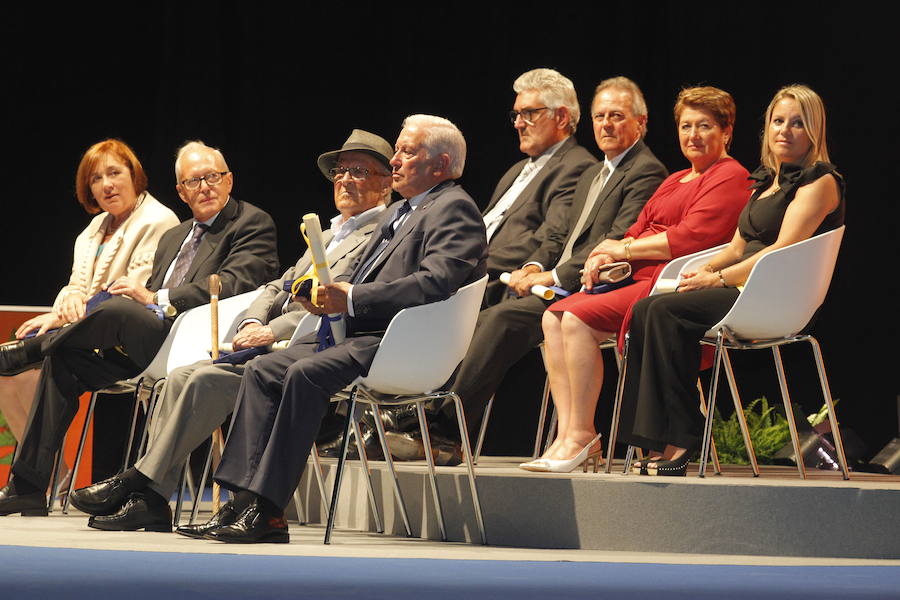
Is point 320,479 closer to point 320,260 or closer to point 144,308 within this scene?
point 144,308

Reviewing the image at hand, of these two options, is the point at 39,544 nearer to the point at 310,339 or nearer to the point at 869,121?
the point at 310,339

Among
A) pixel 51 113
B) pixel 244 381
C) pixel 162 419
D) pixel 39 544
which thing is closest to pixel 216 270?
pixel 162 419

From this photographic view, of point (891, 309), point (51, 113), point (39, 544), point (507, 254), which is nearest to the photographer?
point (39, 544)

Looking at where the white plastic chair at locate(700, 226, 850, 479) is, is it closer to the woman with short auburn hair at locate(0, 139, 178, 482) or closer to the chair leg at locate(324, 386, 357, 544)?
the chair leg at locate(324, 386, 357, 544)

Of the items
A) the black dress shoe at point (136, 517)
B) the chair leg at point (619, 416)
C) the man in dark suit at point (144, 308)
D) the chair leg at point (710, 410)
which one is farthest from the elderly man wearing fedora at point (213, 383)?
the chair leg at point (710, 410)

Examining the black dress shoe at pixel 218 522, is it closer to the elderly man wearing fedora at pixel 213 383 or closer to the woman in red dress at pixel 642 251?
the elderly man wearing fedora at pixel 213 383

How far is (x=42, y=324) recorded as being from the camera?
199 inches

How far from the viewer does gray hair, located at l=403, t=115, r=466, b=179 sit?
3.92 meters

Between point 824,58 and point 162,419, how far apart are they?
118 inches

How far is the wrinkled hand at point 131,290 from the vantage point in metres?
4.91

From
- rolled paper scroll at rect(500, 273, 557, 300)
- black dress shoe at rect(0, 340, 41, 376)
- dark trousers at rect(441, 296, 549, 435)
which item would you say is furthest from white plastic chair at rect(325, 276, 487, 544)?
black dress shoe at rect(0, 340, 41, 376)

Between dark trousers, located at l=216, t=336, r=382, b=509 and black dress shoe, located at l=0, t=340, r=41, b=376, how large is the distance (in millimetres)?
1620

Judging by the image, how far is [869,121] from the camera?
5250 millimetres

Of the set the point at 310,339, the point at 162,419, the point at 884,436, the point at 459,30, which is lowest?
the point at 884,436
